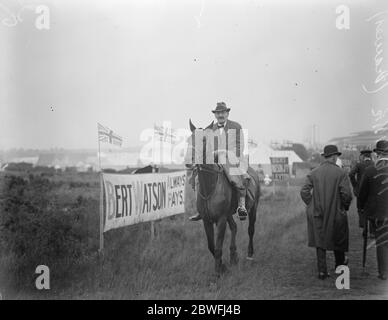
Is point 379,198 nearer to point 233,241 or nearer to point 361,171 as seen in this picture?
point 361,171

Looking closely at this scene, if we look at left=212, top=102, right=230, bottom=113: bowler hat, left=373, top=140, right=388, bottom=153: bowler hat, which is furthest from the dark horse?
left=373, top=140, right=388, bottom=153: bowler hat

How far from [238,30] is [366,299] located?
338 cm

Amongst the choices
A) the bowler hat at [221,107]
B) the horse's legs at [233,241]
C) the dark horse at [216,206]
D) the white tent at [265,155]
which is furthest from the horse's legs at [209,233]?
the bowler hat at [221,107]

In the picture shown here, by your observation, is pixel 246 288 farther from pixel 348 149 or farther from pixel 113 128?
pixel 113 128

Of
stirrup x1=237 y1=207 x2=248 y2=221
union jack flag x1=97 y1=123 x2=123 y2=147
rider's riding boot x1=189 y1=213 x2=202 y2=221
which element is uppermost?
union jack flag x1=97 y1=123 x2=123 y2=147

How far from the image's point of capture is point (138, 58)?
5.64 m

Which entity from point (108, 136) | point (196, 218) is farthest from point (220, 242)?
point (108, 136)

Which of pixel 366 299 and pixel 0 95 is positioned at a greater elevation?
pixel 0 95

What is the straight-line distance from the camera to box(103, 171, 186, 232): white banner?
18.0 ft

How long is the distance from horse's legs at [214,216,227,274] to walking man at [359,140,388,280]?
1665 mm

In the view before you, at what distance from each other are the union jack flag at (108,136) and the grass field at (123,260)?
19.3 inches

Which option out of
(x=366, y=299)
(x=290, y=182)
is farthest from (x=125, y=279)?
(x=366, y=299)

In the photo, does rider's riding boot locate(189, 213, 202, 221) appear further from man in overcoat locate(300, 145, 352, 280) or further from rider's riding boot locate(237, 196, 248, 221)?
man in overcoat locate(300, 145, 352, 280)

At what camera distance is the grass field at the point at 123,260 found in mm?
5355
